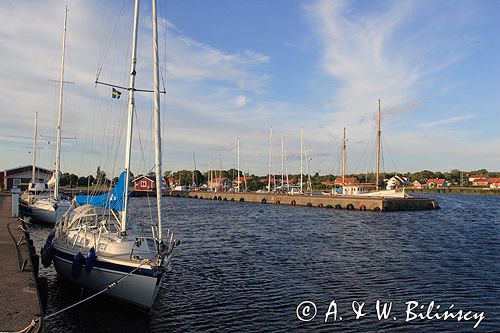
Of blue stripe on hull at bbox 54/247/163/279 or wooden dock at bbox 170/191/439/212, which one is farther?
wooden dock at bbox 170/191/439/212

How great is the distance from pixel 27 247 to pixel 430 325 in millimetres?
16874

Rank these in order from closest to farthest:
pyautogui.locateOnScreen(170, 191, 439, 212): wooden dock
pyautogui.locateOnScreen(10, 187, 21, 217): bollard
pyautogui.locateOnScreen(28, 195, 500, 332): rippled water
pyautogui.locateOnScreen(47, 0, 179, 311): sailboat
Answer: pyautogui.locateOnScreen(47, 0, 179, 311): sailboat, pyautogui.locateOnScreen(28, 195, 500, 332): rippled water, pyautogui.locateOnScreen(10, 187, 21, 217): bollard, pyautogui.locateOnScreen(170, 191, 439, 212): wooden dock

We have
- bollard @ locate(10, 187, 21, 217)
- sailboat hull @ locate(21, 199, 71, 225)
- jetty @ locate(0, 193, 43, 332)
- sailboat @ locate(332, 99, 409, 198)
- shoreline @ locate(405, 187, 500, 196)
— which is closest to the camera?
jetty @ locate(0, 193, 43, 332)

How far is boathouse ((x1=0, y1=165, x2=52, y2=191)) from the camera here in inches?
3187

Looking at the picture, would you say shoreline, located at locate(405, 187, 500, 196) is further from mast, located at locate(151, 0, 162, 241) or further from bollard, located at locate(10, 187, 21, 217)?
mast, located at locate(151, 0, 162, 241)

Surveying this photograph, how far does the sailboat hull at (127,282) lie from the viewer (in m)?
13.6

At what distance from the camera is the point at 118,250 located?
15.1 meters

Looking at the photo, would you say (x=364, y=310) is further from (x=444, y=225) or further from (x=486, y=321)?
(x=444, y=225)

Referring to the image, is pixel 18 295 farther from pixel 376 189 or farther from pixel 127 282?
pixel 376 189

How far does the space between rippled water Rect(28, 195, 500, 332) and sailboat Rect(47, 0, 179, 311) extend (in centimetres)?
99

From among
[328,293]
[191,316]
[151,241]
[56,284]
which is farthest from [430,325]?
[56,284]

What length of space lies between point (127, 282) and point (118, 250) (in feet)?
5.27

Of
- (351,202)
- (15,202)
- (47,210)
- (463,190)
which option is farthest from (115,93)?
(463,190)

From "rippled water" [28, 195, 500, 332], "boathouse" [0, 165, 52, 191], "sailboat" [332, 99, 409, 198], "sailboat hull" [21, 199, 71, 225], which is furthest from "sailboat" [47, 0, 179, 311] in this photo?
"boathouse" [0, 165, 52, 191]
